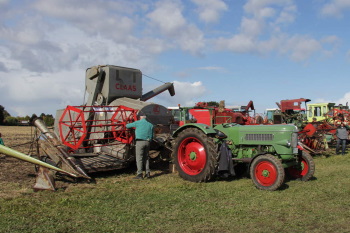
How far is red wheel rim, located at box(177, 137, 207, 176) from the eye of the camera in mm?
7066

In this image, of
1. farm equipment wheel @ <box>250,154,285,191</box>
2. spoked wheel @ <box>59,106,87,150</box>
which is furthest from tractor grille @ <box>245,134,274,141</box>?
spoked wheel @ <box>59,106,87,150</box>

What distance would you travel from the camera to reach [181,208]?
4871 millimetres

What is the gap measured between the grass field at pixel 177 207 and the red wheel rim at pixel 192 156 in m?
0.49

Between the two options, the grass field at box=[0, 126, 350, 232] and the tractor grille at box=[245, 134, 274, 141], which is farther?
the tractor grille at box=[245, 134, 274, 141]

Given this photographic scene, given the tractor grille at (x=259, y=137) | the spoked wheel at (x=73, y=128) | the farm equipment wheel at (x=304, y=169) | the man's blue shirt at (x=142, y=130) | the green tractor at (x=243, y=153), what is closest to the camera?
the green tractor at (x=243, y=153)

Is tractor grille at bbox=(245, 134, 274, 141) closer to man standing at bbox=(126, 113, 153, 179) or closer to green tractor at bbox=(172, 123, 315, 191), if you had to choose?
green tractor at bbox=(172, 123, 315, 191)

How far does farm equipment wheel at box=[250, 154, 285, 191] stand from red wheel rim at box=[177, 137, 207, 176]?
3.78 feet

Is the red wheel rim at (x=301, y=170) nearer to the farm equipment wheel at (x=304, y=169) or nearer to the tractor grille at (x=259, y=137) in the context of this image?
the farm equipment wheel at (x=304, y=169)

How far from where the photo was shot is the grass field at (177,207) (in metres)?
4.06

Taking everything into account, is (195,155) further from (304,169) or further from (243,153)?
(304,169)

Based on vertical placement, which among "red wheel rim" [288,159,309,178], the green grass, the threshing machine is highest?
the threshing machine

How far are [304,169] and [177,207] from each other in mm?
3404

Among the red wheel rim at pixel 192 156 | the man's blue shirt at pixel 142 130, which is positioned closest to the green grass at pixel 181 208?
the red wheel rim at pixel 192 156

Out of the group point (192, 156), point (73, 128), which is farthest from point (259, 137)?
point (73, 128)
